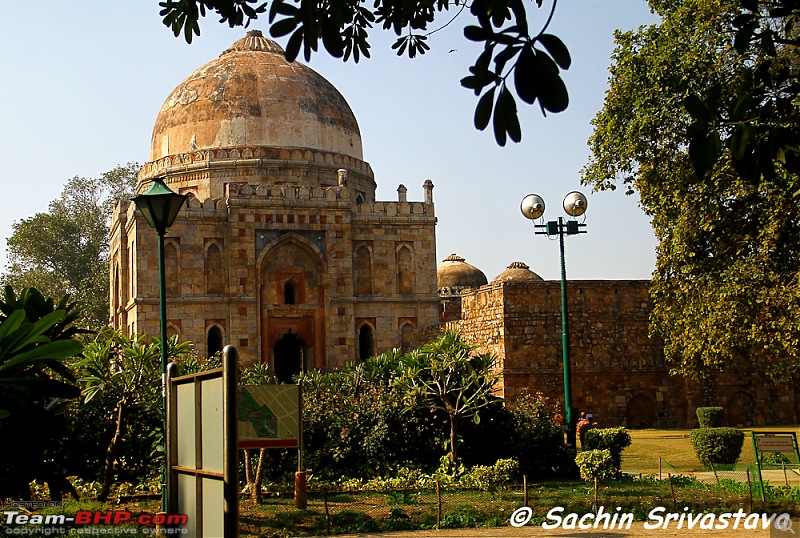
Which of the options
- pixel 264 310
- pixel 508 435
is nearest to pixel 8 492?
pixel 508 435

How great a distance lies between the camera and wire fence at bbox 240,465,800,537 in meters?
10.3

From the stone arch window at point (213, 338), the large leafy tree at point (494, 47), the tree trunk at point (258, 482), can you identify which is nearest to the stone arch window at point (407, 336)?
the stone arch window at point (213, 338)

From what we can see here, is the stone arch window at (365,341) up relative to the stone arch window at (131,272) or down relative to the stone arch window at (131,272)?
down

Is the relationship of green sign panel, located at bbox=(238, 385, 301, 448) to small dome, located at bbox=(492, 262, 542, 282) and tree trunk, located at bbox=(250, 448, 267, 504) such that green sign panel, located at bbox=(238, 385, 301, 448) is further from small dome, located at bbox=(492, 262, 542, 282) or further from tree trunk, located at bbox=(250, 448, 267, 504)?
small dome, located at bbox=(492, 262, 542, 282)

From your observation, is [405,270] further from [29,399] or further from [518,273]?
[29,399]

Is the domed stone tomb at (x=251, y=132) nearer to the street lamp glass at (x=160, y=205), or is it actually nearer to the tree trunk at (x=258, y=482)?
the tree trunk at (x=258, y=482)

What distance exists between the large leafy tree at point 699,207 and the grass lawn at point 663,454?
61.9 inches

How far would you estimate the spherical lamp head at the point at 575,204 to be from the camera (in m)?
15.4

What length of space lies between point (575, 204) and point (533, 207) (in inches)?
26.4

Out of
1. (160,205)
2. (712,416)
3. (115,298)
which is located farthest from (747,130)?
(115,298)

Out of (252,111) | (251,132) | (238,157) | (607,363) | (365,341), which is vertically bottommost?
(607,363)

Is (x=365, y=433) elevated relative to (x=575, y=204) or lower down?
lower down

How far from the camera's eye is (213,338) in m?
26.5

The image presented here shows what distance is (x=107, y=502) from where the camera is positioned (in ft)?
39.2
